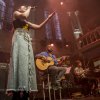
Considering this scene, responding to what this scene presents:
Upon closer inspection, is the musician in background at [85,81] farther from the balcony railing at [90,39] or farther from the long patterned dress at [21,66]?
the long patterned dress at [21,66]

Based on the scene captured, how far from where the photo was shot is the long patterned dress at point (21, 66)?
6.94 feet

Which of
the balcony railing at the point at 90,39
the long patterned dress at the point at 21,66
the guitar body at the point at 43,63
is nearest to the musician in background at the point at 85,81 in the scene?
the guitar body at the point at 43,63

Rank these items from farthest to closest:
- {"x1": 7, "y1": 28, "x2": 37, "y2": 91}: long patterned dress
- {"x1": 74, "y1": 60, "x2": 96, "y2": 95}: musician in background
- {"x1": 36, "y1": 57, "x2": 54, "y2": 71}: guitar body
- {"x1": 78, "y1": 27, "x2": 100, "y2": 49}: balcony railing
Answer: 1. {"x1": 78, "y1": 27, "x2": 100, "y2": 49}: balcony railing
2. {"x1": 74, "y1": 60, "x2": 96, "y2": 95}: musician in background
3. {"x1": 36, "y1": 57, "x2": 54, "y2": 71}: guitar body
4. {"x1": 7, "y1": 28, "x2": 37, "y2": 91}: long patterned dress

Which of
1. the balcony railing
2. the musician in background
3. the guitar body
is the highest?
the balcony railing

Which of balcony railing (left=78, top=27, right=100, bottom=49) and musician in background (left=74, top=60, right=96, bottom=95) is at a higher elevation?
balcony railing (left=78, top=27, right=100, bottom=49)

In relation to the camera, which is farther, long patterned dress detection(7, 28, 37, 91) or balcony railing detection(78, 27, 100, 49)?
balcony railing detection(78, 27, 100, 49)

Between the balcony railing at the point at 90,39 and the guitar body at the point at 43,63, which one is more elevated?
the balcony railing at the point at 90,39

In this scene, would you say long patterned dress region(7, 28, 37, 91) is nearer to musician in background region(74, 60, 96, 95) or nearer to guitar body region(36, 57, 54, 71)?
guitar body region(36, 57, 54, 71)

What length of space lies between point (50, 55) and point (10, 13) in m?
5.55

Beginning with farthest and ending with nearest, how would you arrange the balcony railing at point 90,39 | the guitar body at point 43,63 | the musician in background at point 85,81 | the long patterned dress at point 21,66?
the balcony railing at point 90,39 → the musician in background at point 85,81 → the guitar body at point 43,63 → the long patterned dress at point 21,66

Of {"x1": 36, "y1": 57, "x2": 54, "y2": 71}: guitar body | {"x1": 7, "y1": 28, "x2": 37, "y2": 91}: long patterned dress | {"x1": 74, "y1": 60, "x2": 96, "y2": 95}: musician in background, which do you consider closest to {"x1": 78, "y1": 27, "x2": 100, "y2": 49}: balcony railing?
{"x1": 74, "y1": 60, "x2": 96, "y2": 95}: musician in background

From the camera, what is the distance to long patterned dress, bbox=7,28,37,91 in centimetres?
212

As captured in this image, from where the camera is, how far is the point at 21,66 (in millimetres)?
2197

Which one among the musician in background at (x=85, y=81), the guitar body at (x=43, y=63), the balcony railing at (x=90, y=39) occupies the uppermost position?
the balcony railing at (x=90, y=39)
